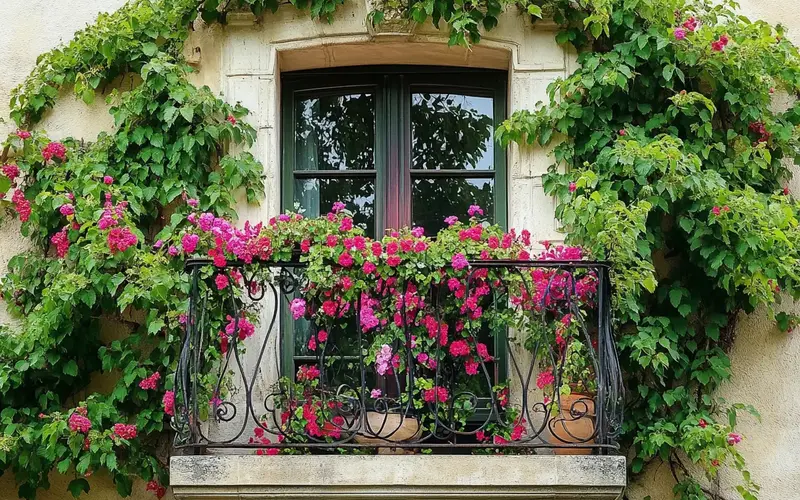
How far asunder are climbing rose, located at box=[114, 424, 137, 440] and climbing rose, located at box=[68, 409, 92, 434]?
0.42 ft

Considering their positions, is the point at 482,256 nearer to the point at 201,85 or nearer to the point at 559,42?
the point at 559,42

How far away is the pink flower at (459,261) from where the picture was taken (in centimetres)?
545

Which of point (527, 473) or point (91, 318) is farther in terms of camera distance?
point (91, 318)

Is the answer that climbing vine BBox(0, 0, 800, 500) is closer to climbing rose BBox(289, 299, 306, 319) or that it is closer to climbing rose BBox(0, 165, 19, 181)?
climbing rose BBox(0, 165, 19, 181)

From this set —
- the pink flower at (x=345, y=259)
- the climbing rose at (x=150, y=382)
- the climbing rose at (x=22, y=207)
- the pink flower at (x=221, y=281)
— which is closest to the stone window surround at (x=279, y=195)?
the climbing rose at (x=150, y=382)

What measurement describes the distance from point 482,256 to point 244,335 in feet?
3.75

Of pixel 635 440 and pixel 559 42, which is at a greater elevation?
pixel 559 42

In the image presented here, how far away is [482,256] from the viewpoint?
5.61 m

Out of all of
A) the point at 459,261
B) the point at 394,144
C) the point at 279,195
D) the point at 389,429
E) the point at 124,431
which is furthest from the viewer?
the point at 394,144

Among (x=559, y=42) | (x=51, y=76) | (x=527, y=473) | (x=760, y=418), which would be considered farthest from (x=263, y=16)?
(x=760, y=418)

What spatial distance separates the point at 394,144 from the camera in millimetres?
6535

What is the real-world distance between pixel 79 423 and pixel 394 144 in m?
2.15

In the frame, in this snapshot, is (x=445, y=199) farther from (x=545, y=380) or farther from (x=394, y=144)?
(x=545, y=380)

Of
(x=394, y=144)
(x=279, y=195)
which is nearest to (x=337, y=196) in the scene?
(x=279, y=195)
